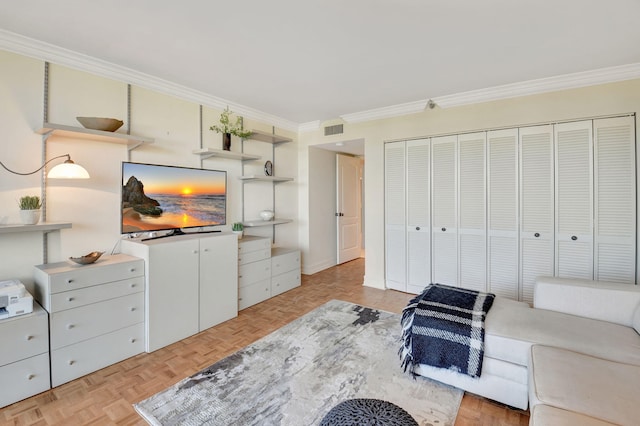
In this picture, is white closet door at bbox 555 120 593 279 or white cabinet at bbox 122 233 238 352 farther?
white closet door at bbox 555 120 593 279

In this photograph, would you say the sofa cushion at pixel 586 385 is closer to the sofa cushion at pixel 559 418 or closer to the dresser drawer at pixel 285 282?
the sofa cushion at pixel 559 418

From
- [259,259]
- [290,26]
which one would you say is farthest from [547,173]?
[259,259]

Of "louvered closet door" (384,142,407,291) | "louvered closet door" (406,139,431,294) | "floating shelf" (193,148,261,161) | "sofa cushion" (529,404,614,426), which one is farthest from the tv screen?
"sofa cushion" (529,404,614,426)

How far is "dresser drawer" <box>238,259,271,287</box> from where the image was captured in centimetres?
354

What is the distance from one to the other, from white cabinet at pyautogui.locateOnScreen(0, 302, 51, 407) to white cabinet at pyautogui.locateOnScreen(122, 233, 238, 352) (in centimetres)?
67

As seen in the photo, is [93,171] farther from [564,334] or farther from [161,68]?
[564,334]

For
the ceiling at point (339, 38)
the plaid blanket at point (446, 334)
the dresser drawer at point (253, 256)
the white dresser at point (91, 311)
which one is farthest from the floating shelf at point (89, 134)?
the plaid blanket at point (446, 334)

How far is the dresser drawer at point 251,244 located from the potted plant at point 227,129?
118 centimetres

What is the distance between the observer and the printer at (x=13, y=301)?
1921 millimetres

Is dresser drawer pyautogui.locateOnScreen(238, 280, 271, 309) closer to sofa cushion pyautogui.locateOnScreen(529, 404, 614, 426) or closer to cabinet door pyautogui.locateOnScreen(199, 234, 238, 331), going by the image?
cabinet door pyautogui.locateOnScreen(199, 234, 238, 331)

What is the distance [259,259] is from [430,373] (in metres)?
2.36

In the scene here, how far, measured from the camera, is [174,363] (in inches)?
94.3

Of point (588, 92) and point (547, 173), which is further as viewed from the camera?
point (547, 173)

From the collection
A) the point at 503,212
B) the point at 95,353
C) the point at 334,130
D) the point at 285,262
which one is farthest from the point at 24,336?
the point at 503,212
